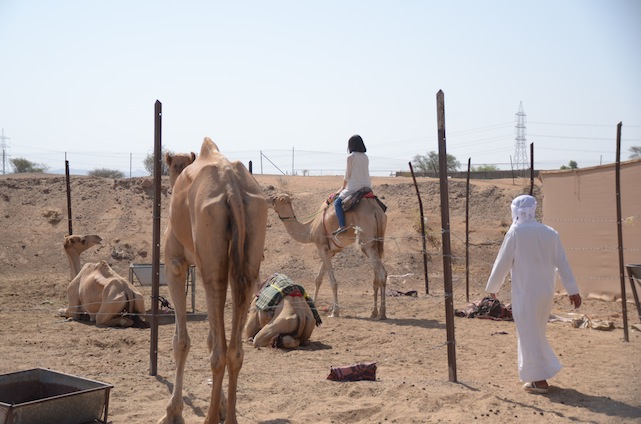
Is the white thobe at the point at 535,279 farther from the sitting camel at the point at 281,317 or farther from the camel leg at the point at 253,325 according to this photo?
the camel leg at the point at 253,325

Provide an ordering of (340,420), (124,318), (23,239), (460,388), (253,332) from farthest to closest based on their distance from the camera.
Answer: (23,239) → (124,318) → (253,332) → (460,388) → (340,420)

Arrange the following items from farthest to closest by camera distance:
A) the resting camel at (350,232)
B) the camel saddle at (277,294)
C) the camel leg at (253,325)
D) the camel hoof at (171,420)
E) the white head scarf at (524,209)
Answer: the resting camel at (350,232), the camel leg at (253,325), the camel saddle at (277,294), the white head scarf at (524,209), the camel hoof at (171,420)

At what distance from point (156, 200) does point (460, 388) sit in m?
3.75

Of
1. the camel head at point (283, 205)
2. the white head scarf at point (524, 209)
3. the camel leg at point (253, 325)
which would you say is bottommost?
the camel leg at point (253, 325)

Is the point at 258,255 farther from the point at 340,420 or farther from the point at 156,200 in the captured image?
the point at 156,200

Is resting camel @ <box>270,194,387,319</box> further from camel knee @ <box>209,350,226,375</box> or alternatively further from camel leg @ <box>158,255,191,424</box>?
camel knee @ <box>209,350,226,375</box>

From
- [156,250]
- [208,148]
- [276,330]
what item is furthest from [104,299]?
[208,148]

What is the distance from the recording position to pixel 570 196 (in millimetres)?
15383

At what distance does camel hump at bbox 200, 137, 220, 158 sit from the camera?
6250mm

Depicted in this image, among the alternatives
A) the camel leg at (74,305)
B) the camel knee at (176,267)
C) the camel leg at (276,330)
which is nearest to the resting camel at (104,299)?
the camel leg at (74,305)

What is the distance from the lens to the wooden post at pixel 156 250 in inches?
299

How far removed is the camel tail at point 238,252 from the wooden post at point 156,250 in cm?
258

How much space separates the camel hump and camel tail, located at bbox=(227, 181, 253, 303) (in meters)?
1.04

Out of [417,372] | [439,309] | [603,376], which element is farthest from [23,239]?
[603,376]
